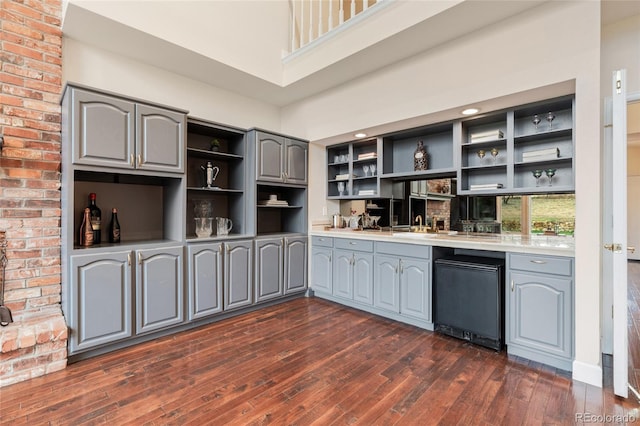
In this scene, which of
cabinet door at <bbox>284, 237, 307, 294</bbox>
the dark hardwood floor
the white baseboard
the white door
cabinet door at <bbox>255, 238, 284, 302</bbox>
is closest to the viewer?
the dark hardwood floor

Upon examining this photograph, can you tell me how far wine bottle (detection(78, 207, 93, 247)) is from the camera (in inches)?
107

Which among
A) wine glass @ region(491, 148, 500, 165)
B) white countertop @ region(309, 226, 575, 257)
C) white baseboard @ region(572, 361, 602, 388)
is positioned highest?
wine glass @ region(491, 148, 500, 165)

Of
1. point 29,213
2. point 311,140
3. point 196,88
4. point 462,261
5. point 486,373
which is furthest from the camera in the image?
point 311,140

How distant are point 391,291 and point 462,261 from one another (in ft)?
2.72

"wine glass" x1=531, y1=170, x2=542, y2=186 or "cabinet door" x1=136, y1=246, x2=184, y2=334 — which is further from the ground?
"wine glass" x1=531, y1=170, x2=542, y2=186

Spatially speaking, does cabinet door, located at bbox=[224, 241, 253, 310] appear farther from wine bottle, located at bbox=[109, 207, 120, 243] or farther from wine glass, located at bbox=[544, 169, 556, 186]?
wine glass, located at bbox=[544, 169, 556, 186]

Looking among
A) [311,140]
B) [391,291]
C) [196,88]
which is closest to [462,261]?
[391,291]

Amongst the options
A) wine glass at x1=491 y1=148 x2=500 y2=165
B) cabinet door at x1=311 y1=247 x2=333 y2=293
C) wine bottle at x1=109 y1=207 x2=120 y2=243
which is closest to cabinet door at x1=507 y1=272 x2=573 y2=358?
wine glass at x1=491 y1=148 x2=500 y2=165

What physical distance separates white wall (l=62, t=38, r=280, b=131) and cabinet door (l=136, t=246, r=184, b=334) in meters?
1.71

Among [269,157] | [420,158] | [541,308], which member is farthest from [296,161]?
[541,308]

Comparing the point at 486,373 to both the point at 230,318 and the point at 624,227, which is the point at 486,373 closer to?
the point at 624,227

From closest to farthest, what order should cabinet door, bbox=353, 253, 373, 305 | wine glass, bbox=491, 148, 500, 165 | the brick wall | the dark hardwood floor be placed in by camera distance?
the dark hardwood floor, the brick wall, wine glass, bbox=491, 148, 500, 165, cabinet door, bbox=353, 253, 373, 305

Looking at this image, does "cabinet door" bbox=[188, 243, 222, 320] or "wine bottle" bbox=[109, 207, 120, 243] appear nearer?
"wine bottle" bbox=[109, 207, 120, 243]

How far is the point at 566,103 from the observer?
8.63 ft
